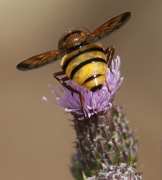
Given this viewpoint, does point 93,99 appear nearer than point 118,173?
No

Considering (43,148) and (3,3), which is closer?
(43,148)

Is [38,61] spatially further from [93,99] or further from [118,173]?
[118,173]

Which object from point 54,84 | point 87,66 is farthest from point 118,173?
→ point 54,84

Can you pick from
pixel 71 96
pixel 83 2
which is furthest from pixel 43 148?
pixel 71 96

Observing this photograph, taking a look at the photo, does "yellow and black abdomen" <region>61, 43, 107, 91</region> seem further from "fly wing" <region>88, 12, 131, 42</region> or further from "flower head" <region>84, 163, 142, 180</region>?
"flower head" <region>84, 163, 142, 180</region>

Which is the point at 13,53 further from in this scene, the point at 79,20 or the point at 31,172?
the point at 31,172

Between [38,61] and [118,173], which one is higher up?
[38,61]

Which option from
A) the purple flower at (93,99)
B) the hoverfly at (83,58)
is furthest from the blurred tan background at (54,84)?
the hoverfly at (83,58)
